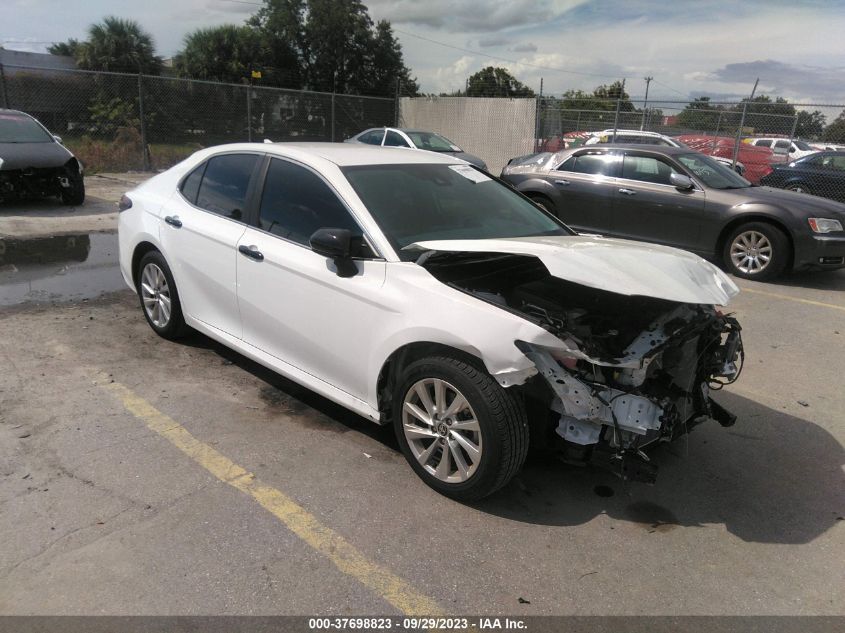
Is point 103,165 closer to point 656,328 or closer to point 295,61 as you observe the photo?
point 656,328

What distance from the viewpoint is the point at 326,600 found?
2484 millimetres

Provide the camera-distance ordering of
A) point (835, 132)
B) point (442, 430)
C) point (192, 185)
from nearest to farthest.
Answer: point (442, 430) < point (192, 185) < point (835, 132)

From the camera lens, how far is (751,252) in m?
8.12

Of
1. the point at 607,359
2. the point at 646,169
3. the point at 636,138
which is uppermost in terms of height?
the point at 636,138

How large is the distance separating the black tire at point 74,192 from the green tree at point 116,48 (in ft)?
84.8

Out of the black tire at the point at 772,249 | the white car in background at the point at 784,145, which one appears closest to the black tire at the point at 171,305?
the black tire at the point at 772,249

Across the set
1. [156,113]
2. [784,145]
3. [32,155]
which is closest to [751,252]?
[32,155]

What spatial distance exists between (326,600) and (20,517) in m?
1.52

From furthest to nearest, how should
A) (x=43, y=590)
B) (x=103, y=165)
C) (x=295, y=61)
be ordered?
(x=295, y=61)
(x=103, y=165)
(x=43, y=590)

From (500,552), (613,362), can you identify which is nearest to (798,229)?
(613,362)

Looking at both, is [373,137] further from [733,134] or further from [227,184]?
[227,184]

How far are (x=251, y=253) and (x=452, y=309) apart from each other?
157 cm

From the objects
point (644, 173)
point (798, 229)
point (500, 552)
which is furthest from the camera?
point (644, 173)

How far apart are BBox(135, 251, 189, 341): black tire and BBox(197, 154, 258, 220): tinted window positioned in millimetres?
620
